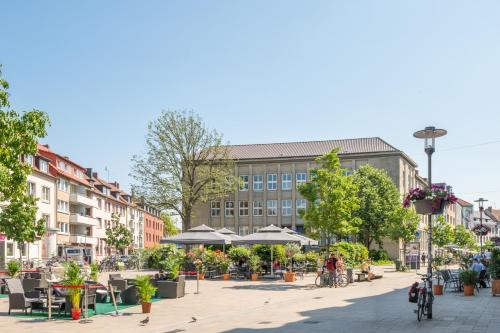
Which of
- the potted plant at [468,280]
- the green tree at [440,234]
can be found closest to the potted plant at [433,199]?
the potted plant at [468,280]

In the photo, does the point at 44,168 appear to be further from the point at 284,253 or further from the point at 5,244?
the point at 284,253

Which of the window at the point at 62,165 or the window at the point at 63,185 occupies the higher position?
the window at the point at 62,165

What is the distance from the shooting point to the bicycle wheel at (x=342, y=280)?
2828 centimetres

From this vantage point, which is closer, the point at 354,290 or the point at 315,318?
the point at 315,318

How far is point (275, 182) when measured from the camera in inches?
3140

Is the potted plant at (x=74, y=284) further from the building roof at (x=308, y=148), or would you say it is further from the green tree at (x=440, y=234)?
the building roof at (x=308, y=148)

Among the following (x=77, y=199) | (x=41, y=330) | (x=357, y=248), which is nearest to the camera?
(x=41, y=330)

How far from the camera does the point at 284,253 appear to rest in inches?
1428

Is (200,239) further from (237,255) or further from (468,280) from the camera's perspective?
(468,280)

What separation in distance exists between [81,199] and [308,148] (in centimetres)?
2920

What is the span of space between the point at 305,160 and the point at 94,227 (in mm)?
27594

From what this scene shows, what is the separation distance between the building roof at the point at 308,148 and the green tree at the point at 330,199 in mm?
43756

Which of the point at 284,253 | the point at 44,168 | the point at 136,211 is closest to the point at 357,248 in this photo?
the point at 284,253

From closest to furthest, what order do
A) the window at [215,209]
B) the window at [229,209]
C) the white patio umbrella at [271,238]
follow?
the white patio umbrella at [271,238]
the window at [229,209]
the window at [215,209]
